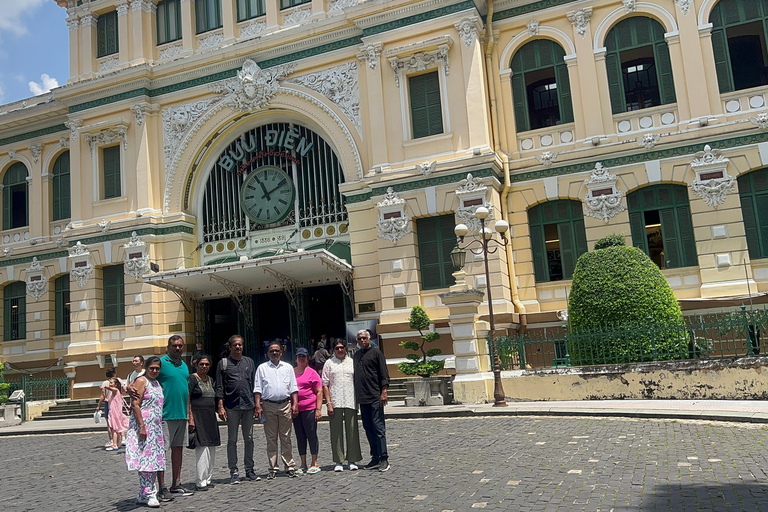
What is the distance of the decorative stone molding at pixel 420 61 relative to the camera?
21875 millimetres

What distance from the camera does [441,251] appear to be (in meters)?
21.6

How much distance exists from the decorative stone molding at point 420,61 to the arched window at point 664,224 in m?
7.20

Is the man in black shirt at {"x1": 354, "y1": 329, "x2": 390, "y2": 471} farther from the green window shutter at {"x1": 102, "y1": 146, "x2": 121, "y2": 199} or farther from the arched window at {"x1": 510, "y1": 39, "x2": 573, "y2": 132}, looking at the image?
the green window shutter at {"x1": 102, "y1": 146, "x2": 121, "y2": 199}

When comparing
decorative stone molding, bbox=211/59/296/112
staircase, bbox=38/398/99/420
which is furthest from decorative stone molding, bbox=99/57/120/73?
staircase, bbox=38/398/99/420

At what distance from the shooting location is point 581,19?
71.8 ft

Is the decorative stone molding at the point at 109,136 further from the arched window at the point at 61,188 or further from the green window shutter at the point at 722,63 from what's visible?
the green window shutter at the point at 722,63

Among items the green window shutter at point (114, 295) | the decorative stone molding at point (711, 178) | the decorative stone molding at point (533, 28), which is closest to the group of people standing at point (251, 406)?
the decorative stone molding at point (711, 178)

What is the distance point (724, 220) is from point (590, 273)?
6475 millimetres

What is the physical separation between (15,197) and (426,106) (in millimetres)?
18912

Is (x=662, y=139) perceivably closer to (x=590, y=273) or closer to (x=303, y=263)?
(x=590, y=273)

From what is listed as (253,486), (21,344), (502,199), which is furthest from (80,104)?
(253,486)

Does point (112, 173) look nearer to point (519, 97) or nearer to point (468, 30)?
Answer: point (468, 30)

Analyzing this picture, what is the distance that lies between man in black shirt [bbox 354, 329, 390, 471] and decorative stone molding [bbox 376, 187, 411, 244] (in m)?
11.8

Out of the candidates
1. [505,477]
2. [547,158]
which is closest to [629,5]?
[547,158]
